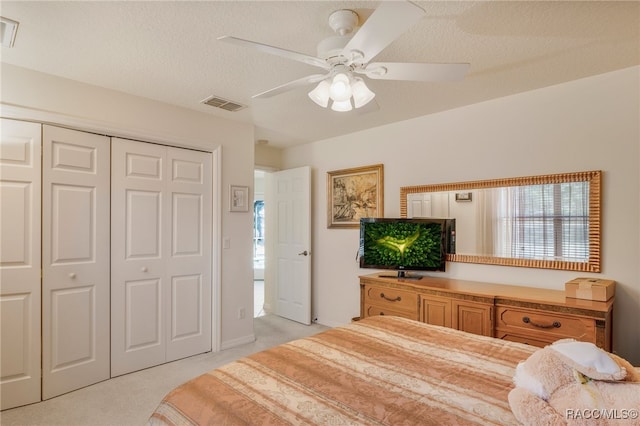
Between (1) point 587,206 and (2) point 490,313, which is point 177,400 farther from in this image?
(1) point 587,206

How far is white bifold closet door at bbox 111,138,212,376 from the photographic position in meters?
2.81

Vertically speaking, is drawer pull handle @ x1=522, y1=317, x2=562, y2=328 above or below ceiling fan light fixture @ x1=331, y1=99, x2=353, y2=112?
below

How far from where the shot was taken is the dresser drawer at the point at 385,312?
2.87m

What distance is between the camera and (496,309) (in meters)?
2.39

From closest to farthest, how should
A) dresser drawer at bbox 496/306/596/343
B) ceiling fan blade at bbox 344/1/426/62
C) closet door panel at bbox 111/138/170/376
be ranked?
1. ceiling fan blade at bbox 344/1/426/62
2. dresser drawer at bbox 496/306/596/343
3. closet door panel at bbox 111/138/170/376

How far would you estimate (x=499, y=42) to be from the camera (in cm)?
197

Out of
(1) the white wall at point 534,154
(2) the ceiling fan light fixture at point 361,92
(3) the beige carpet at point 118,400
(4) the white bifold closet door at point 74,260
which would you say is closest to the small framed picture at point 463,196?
(1) the white wall at point 534,154

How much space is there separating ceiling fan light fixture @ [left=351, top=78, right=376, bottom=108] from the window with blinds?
5.64ft

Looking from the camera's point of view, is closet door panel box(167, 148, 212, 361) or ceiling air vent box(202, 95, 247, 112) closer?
ceiling air vent box(202, 95, 247, 112)

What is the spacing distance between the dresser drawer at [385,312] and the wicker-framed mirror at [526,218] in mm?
693

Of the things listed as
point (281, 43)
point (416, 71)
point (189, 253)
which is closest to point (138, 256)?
point (189, 253)

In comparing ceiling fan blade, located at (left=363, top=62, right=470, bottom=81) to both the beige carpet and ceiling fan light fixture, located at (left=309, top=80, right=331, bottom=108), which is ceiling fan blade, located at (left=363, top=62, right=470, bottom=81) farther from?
the beige carpet

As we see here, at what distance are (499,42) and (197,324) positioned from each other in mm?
3423

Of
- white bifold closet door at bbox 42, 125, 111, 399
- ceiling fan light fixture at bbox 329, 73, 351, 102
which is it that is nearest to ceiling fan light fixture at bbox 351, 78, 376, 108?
ceiling fan light fixture at bbox 329, 73, 351, 102
